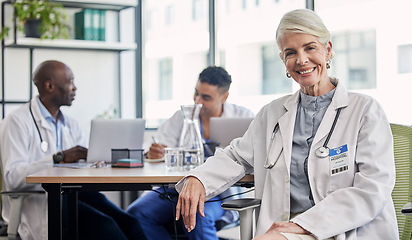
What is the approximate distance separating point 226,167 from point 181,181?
191 mm

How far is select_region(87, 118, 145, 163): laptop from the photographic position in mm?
3045

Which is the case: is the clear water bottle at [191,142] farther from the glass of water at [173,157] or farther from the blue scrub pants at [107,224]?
the blue scrub pants at [107,224]

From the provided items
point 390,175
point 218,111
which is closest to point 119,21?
point 218,111

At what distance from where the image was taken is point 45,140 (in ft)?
11.1

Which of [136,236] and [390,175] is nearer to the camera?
[390,175]

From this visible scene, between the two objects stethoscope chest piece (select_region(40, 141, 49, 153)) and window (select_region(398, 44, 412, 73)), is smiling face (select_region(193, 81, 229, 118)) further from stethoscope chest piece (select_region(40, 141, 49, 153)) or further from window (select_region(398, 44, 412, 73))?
window (select_region(398, 44, 412, 73))

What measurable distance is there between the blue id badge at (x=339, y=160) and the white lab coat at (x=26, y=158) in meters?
1.62

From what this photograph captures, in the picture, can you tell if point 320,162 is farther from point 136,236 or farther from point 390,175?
point 136,236

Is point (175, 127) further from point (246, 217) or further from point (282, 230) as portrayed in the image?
point (282, 230)

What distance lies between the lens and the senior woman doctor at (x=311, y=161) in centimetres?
189

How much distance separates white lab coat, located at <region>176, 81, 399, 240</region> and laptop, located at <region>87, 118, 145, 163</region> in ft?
2.93

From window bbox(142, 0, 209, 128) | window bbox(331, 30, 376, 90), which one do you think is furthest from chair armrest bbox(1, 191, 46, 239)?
window bbox(142, 0, 209, 128)

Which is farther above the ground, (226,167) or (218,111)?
(218,111)

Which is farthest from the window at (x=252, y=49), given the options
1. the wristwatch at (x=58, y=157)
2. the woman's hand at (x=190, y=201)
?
the woman's hand at (x=190, y=201)
